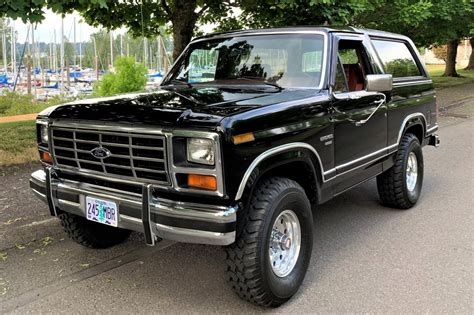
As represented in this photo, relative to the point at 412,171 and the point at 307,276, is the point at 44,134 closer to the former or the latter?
the point at 307,276

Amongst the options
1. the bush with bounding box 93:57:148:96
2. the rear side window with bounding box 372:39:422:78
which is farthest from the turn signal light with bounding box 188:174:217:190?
the bush with bounding box 93:57:148:96

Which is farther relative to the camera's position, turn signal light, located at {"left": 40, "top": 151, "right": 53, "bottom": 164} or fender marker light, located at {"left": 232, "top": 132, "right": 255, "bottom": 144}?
turn signal light, located at {"left": 40, "top": 151, "right": 53, "bottom": 164}

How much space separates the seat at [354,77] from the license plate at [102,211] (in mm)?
2579

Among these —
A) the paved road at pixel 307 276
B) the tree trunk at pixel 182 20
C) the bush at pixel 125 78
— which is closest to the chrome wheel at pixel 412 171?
the paved road at pixel 307 276

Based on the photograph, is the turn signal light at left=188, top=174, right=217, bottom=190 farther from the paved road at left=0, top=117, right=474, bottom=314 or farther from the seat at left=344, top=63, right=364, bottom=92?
the seat at left=344, top=63, right=364, bottom=92

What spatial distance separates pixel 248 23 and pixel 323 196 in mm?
7462

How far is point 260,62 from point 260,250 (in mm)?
1950

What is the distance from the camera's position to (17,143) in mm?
7887

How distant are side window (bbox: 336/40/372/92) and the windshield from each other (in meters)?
0.46

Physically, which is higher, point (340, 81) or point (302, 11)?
point (302, 11)

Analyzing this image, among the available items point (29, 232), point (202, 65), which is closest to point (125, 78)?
point (202, 65)

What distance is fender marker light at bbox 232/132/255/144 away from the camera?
2.99 metres

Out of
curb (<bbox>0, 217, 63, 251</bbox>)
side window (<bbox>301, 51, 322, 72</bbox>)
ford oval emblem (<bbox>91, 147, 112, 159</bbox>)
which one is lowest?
curb (<bbox>0, 217, 63, 251</bbox>)

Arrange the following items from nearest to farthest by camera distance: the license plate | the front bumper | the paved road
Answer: the front bumper → the license plate → the paved road
